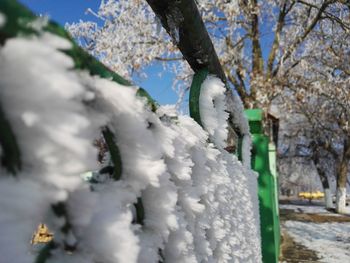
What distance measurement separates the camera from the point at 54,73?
367mm

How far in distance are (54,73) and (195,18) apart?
2.39 ft

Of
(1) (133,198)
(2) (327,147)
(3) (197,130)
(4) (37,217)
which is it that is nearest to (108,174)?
(1) (133,198)

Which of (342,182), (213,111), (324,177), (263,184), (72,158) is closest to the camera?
(72,158)

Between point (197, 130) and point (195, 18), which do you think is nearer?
Answer: point (197, 130)

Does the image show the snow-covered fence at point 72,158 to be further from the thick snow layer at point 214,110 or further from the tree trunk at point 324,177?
the tree trunk at point 324,177

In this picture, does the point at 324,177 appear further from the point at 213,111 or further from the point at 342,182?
the point at 213,111

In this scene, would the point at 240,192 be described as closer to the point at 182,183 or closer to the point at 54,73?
the point at 182,183

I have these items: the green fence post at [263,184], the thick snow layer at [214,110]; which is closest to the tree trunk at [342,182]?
the green fence post at [263,184]

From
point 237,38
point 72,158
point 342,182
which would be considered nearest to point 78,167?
point 72,158

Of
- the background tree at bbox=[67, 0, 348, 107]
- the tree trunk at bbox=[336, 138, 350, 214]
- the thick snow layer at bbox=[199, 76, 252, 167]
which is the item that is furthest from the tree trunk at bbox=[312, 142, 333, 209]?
the thick snow layer at bbox=[199, 76, 252, 167]

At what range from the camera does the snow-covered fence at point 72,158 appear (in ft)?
1.16

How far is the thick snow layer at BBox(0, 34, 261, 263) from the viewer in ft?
1.16

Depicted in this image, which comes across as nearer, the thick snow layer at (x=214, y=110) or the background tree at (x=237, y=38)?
the thick snow layer at (x=214, y=110)

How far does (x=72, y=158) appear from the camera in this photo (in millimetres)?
382
